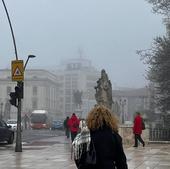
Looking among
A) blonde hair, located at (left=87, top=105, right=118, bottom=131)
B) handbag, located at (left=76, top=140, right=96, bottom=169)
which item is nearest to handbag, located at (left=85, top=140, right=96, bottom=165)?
handbag, located at (left=76, top=140, right=96, bottom=169)

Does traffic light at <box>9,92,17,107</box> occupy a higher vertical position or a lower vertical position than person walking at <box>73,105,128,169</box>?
higher

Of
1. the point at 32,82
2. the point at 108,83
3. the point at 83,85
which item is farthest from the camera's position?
the point at 83,85

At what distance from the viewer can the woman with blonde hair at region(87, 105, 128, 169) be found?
22.2 feet

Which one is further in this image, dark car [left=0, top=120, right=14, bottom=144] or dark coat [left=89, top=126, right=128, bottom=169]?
dark car [left=0, top=120, right=14, bottom=144]

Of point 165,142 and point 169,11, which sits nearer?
point 165,142

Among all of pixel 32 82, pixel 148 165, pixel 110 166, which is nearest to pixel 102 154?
pixel 110 166

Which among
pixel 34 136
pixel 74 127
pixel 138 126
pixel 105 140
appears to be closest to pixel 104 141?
pixel 105 140

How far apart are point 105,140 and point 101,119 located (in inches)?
10.2

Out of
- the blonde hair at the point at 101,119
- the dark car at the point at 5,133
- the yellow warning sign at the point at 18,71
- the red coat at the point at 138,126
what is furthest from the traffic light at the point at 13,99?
the blonde hair at the point at 101,119

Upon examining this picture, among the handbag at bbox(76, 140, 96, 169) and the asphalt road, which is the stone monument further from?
the handbag at bbox(76, 140, 96, 169)

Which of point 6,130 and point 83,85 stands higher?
point 83,85

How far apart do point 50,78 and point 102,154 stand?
163460 millimetres

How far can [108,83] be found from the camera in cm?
3972

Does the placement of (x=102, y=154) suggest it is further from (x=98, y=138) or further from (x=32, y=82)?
(x=32, y=82)
